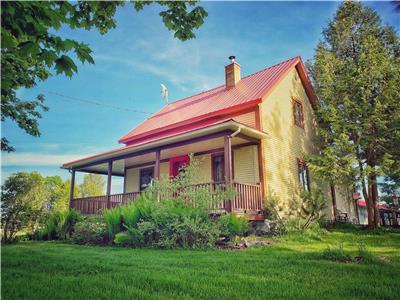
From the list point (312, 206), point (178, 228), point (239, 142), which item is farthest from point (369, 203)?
point (178, 228)

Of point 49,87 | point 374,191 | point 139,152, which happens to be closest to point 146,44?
point 49,87

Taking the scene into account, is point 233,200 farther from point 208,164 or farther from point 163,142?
point 208,164

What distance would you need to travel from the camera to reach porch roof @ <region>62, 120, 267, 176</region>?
9.80 meters

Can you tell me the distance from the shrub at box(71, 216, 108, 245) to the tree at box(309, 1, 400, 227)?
867cm

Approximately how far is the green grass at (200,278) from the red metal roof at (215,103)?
26.8ft

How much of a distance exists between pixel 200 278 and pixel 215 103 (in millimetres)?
11157

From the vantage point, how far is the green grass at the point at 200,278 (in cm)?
321

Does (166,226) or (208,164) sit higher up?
(208,164)

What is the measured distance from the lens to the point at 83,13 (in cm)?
367

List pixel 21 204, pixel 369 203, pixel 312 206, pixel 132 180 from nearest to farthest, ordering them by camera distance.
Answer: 1. pixel 21 204
2. pixel 312 206
3. pixel 369 203
4. pixel 132 180

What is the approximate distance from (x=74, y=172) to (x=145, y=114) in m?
6.63

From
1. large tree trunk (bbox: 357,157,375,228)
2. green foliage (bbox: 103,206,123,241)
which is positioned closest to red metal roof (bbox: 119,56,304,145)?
large tree trunk (bbox: 357,157,375,228)

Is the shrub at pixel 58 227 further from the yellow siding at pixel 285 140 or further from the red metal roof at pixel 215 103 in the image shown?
the yellow siding at pixel 285 140

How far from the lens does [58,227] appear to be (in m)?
11.0
